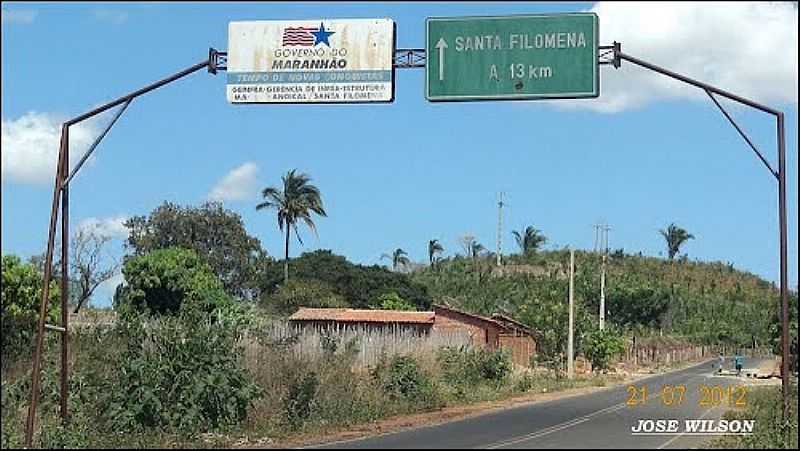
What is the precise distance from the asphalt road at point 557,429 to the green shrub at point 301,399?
2.71 m

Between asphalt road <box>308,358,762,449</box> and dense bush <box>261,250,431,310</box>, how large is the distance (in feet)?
144

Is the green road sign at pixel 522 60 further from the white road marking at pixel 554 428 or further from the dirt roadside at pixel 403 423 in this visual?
the dirt roadside at pixel 403 423

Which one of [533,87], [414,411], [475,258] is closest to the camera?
[533,87]

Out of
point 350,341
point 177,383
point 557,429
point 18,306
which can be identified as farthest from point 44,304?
point 350,341

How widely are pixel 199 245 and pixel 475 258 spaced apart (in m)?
60.6

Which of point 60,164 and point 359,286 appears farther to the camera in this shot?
point 359,286

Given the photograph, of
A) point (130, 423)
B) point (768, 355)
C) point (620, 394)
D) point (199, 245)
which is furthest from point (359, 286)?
point (130, 423)

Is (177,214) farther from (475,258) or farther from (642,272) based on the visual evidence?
(642,272)

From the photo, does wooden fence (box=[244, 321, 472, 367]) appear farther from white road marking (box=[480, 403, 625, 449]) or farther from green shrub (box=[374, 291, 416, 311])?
green shrub (box=[374, 291, 416, 311])

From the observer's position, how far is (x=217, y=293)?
Answer: 5209 cm

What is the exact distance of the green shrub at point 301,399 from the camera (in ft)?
81.0
